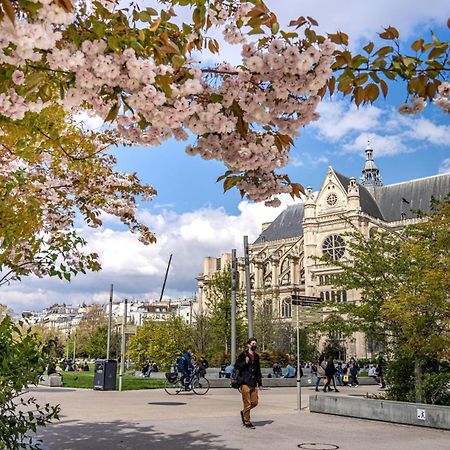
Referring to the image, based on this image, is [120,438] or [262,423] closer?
[120,438]

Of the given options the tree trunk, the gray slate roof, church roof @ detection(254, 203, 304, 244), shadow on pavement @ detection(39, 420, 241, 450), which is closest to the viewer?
shadow on pavement @ detection(39, 420, 241, 450)

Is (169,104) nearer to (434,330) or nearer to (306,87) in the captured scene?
(306,87)

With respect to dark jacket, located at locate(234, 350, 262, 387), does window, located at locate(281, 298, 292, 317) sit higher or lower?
higher

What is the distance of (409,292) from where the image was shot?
1388 centimetres

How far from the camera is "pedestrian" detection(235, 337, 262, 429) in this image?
38.1 ft

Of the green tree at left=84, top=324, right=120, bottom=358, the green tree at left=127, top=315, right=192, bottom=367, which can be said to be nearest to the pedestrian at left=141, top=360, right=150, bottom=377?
the green tree at left=127, top=315, right=192, bottom=367

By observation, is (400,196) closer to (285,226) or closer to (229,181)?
(285,226)

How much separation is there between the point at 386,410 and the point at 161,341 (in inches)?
1051

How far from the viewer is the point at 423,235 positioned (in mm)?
15945

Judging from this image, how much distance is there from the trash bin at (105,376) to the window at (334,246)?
54988mm

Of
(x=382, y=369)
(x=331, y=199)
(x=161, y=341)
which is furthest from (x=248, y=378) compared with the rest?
(x=331, y=199)

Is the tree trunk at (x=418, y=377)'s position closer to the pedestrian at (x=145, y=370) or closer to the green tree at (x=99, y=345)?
the pedestrian at (x=145, y=370)

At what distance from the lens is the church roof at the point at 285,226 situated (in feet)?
→ 314

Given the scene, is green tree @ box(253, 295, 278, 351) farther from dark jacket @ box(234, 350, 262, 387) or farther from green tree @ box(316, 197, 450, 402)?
dark jacket @ box(234, 350, 262, 387)
